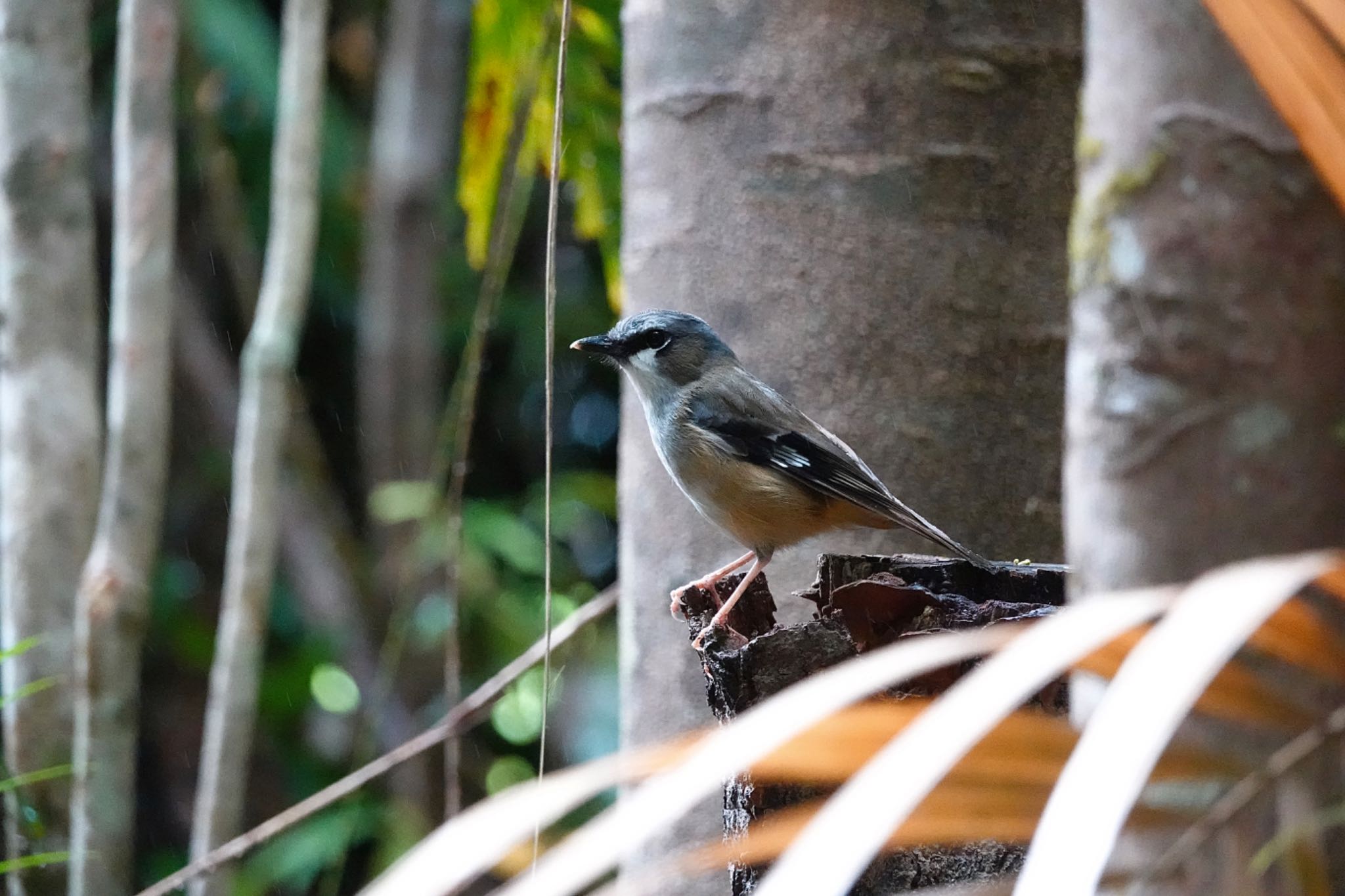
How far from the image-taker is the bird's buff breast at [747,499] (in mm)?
2600

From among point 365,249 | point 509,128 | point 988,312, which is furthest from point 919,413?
point 365,249

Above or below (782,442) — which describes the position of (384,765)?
below

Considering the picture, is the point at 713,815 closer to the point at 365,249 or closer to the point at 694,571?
the point at 694,571

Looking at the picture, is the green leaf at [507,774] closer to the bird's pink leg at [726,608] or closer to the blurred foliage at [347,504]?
the blurred foliage at [347,504]

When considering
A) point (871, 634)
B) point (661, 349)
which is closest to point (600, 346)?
point (661, 349)

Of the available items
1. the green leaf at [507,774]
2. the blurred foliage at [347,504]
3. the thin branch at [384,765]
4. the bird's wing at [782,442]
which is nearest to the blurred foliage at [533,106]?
the bird's wing at [782,442]

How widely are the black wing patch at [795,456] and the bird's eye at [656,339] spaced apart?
0.65ft

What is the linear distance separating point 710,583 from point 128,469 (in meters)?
1.29

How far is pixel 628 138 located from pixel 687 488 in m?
0.70

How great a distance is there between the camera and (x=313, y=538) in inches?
232

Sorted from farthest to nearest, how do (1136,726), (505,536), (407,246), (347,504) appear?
(347,504), (407,246), (505,536), (1136,726)

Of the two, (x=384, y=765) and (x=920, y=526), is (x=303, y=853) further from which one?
(x=920, y=526)

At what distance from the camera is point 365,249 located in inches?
246

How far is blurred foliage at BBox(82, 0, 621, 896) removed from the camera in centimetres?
562
